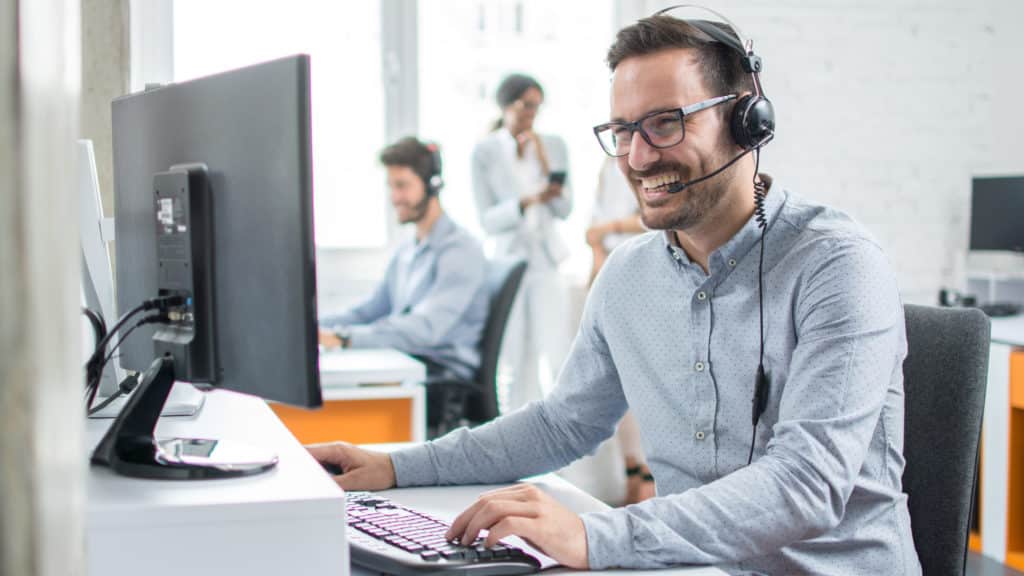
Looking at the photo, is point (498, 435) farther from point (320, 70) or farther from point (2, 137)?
point (320, 70)

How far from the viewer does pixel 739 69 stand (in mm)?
1413

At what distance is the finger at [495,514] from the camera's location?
0.98m

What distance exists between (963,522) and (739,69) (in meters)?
0.63

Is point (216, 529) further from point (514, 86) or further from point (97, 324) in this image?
point (514, 86)

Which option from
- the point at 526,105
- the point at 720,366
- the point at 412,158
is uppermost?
the point at 526,105

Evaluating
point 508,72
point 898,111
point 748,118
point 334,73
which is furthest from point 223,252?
point 898,111

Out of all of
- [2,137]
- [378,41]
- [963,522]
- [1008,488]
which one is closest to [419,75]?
[378,41]

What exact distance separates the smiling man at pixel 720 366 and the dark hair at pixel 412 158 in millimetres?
2107

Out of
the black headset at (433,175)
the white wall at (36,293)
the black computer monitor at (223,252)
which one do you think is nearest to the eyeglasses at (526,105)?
the black headset at (433,175)

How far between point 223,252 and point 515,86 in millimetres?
3226

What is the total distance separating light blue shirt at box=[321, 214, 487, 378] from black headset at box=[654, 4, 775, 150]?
1.92 m

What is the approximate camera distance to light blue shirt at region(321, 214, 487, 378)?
329cm

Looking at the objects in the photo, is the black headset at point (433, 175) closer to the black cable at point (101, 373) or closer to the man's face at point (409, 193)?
the man's face at point (409, 193)

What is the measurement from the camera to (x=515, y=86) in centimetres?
411
